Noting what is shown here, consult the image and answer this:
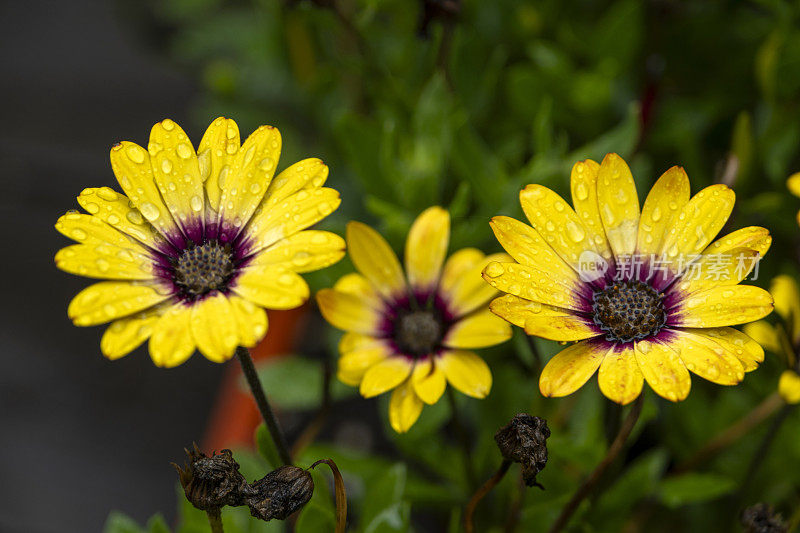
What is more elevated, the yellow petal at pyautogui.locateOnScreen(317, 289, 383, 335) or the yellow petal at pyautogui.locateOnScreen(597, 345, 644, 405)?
the yellow petal at pyautogui.locateOnScreen(317, 289, 383, 335)

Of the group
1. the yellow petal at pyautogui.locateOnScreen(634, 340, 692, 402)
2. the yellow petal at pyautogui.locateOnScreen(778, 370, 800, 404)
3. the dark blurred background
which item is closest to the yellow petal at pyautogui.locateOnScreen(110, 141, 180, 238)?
the yellow petal at pyautogui.locateOnScreen(634, 340, 692, 402)

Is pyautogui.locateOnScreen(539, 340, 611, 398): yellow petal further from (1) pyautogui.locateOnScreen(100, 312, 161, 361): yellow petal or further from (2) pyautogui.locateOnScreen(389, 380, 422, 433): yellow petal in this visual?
(1) pyautogui.locateOnScreen(100, 312, 161, 361): yellow petal

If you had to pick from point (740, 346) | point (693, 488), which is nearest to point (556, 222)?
point (740, 346)

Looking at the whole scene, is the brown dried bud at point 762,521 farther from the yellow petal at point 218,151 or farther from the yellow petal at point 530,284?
the yellow petal at point 218,151

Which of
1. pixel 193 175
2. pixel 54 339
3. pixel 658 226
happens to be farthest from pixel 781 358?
pixel 54 339

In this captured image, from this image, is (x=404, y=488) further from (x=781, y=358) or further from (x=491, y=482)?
(x=781, y=358)

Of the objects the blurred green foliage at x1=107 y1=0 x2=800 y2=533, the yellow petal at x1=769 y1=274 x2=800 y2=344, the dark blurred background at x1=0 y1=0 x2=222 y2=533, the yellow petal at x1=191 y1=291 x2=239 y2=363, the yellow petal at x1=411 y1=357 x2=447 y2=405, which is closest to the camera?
the yellow petal at x1=191 y1=291 x2=239 y2=363

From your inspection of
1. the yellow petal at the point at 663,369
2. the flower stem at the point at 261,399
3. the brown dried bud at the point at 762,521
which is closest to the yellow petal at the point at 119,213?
A: the flower stem at the point at 261,399
